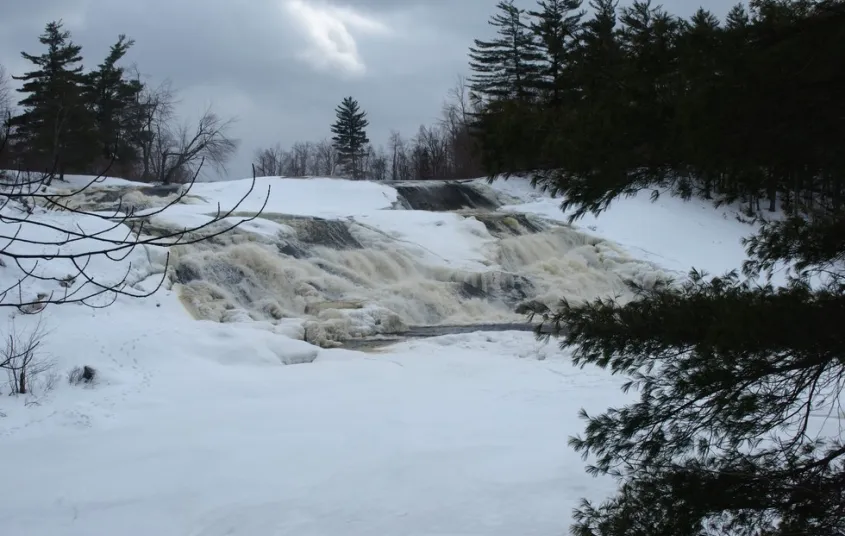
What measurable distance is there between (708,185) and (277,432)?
4.60 meters

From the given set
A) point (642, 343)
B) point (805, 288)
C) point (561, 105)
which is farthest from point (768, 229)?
point (561, 105)

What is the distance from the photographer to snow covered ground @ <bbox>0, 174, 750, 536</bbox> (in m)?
4.82

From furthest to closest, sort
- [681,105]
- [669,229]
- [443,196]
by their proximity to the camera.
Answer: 1. [443,196]
2. [669,229]
3. [681,105]

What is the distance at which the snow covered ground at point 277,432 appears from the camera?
4.82 m

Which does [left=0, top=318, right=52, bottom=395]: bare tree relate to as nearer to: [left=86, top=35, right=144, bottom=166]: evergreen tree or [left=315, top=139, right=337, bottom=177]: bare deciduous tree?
[left=86, top=35, right=144, bottom=166]: evergreen tree

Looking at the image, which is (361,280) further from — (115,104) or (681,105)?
(115,104)

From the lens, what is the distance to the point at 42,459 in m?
5.62

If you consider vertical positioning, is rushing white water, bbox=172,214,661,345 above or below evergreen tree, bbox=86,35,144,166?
below

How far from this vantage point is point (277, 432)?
6332 mm

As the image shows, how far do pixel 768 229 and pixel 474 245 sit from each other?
15.3m

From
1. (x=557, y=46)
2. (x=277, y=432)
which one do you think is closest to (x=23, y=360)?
(x=277, y=432)

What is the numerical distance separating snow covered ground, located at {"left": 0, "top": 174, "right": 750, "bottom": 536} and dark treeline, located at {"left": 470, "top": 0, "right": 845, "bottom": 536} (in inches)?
69.8

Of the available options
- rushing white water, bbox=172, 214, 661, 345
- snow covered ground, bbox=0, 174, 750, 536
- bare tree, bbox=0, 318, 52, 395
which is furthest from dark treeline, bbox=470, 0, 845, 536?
rushing white water, bbox=172, 214, 661, 345

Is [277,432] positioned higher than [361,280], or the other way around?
[361,280]
